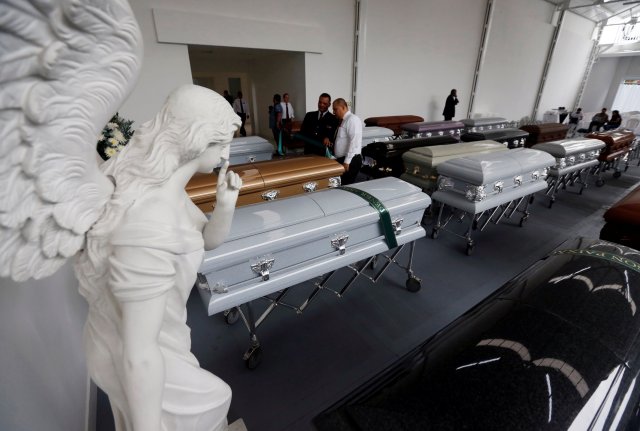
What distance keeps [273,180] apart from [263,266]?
1.16 meters

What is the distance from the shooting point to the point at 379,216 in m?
2.19

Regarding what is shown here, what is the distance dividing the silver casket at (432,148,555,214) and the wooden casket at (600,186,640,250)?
3.12ft

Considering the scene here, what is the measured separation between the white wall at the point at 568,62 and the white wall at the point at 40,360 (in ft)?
57.4

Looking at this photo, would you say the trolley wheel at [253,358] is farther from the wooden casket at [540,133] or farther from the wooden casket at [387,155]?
the wooden casket at [540,133]

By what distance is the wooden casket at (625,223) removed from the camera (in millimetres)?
2623

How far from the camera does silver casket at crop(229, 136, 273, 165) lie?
13.3 feet

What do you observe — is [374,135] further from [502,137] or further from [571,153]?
[571,153]

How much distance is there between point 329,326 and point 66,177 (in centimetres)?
213

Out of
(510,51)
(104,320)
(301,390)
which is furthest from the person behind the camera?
(510,51)

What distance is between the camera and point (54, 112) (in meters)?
0.53

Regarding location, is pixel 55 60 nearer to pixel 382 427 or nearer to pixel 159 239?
pixel 159 239

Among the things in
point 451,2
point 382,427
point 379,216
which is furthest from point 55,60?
point 451,2

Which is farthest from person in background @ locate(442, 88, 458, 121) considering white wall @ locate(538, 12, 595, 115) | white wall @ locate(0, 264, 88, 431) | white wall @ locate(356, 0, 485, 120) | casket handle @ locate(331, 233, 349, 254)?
white wall @ locate(0, 264, 88, 431)

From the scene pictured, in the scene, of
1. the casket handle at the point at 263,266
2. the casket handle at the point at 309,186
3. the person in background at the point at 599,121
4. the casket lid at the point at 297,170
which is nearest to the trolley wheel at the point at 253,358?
the casket handle at the point at 263,266
